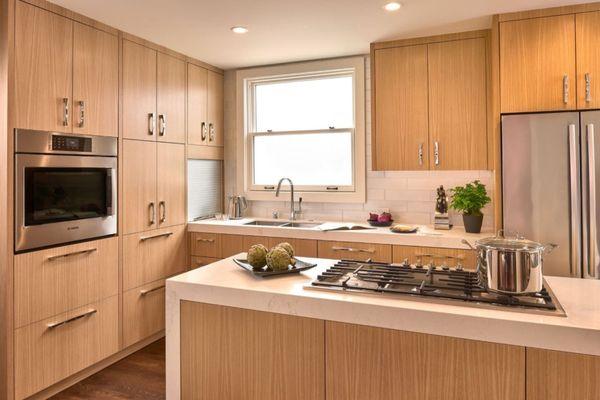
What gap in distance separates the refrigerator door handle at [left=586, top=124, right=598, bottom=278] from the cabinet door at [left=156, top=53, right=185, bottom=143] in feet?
10.1

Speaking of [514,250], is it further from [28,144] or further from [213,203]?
[213,203]

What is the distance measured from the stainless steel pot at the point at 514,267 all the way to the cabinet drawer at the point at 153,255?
264 cm

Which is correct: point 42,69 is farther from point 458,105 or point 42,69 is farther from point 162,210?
point 458,105

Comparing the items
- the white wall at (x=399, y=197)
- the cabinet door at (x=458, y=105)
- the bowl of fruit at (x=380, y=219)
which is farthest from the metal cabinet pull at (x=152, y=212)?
the cabinet door at (x=458, y=105)

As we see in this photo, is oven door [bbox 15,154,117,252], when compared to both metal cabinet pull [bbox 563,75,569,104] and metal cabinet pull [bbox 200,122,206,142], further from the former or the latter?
metal cabinet pull [bbox 563,75,569,104]

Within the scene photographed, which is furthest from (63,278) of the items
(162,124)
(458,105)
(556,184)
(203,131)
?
(556,184)

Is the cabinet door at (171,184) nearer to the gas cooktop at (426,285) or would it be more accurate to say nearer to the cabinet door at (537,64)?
the gas cooktop at (426,285)

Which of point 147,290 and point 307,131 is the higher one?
point 307,131

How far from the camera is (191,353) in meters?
1.83

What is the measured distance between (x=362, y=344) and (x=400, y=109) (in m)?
2.38

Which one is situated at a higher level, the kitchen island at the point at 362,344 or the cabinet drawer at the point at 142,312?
the kitchen island at the point at 362,344

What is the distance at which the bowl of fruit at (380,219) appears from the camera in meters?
3.70

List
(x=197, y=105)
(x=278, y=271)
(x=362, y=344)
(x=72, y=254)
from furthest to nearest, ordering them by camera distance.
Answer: (x=197, y=105), (x=72, y=254), (x=278, y=271), (x=362, y=344)

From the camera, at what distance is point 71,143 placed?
2814 mm
